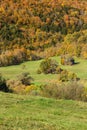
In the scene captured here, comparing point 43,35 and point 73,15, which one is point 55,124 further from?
point 73,15

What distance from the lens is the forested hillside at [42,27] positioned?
485 feet

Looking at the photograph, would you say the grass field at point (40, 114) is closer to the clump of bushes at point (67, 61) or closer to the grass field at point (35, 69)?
the grass field at point (35, 69)

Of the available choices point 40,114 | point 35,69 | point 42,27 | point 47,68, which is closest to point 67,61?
point 47,68

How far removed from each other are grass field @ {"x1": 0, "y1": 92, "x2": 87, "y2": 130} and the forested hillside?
119290mm

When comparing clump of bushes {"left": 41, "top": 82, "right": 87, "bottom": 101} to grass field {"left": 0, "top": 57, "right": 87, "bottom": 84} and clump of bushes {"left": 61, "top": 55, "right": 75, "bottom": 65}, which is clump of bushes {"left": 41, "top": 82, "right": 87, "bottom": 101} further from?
clump of bushes {"left": 61, "top": 55, "right": 75, "bottom": 65}

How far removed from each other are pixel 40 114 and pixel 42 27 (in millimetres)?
141546

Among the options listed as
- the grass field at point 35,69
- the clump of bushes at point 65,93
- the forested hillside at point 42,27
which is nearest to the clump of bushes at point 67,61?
the grass field at point 35,69

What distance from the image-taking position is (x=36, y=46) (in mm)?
153875

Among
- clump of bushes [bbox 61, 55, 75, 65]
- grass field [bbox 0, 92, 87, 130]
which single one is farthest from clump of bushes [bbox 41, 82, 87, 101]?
clump of bushes [bbox 61, 55, 75, 65]

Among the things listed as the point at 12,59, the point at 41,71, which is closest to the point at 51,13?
the point at 12,59

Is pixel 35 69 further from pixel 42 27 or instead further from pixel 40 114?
pixel 40 114

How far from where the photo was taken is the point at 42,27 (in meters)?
157

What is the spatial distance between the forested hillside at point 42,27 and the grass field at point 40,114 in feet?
391

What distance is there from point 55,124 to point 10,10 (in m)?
144
